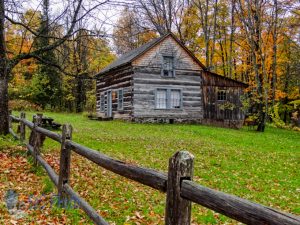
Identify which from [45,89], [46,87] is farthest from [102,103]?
[46,87]

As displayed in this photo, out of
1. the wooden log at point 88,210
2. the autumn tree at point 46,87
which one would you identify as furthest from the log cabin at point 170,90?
the wooden log at point 88,210

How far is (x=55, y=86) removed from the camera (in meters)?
42.8

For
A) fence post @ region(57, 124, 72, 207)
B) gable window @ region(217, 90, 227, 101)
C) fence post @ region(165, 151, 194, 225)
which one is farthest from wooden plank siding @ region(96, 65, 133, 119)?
fence post @ region(165, 151, 194, 225)

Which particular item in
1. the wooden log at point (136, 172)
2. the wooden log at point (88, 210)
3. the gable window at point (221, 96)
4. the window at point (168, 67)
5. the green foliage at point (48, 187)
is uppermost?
the window at point (168, 67)

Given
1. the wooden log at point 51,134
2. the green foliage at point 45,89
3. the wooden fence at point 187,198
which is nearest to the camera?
the wooden fence at point 187,198

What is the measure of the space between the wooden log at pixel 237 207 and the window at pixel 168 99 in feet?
83.1

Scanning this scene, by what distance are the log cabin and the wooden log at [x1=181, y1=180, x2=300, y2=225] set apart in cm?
2419

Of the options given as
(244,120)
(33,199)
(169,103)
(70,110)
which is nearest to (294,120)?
(244,120)

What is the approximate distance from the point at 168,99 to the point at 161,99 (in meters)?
0.62

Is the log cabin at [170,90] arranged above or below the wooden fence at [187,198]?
above

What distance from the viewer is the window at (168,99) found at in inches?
1112

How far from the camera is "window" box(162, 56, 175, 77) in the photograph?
28.4 m

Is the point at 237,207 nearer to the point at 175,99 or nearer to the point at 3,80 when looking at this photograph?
the point at 3,80

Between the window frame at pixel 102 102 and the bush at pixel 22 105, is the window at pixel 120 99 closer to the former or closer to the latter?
the window frame at pixel 102 102
